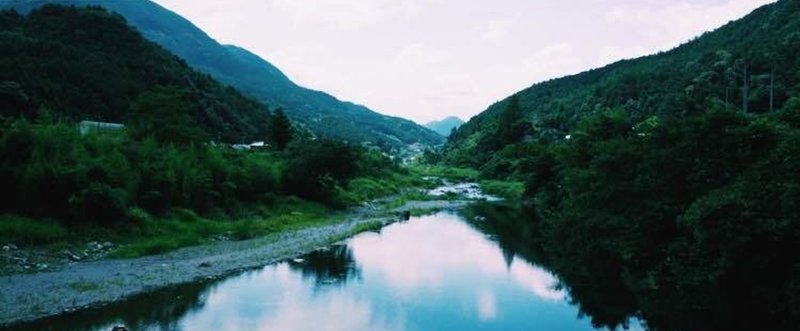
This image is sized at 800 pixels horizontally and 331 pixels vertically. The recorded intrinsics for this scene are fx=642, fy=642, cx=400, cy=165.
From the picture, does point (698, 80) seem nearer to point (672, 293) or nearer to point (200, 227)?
point (672, 293)

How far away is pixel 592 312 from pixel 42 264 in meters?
21.8

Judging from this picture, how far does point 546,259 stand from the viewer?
116 ft

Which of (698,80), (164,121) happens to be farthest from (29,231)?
(698,80)

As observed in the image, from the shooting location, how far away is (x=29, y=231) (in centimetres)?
2827

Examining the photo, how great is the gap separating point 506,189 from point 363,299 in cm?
5980

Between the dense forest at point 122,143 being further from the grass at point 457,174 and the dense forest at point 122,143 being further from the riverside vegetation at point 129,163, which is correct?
the grass at point 457,174

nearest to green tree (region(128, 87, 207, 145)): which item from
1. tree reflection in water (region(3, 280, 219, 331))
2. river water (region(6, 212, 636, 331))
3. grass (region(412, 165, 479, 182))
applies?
river water (region(6, 212, 636, 331))

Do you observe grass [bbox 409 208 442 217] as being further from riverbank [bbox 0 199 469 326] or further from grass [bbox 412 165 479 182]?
grass [bbox 412 165 479 182]

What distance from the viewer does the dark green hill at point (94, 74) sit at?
69.2m

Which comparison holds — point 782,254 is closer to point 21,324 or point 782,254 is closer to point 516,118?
point 21,324

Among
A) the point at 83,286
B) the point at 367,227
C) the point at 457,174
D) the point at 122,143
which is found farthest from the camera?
the point at 457,174

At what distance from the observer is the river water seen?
21062 mm

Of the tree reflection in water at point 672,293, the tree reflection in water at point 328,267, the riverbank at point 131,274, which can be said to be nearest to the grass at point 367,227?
the riverbank at point 131,274

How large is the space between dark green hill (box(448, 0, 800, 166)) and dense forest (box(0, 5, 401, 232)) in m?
30.9
